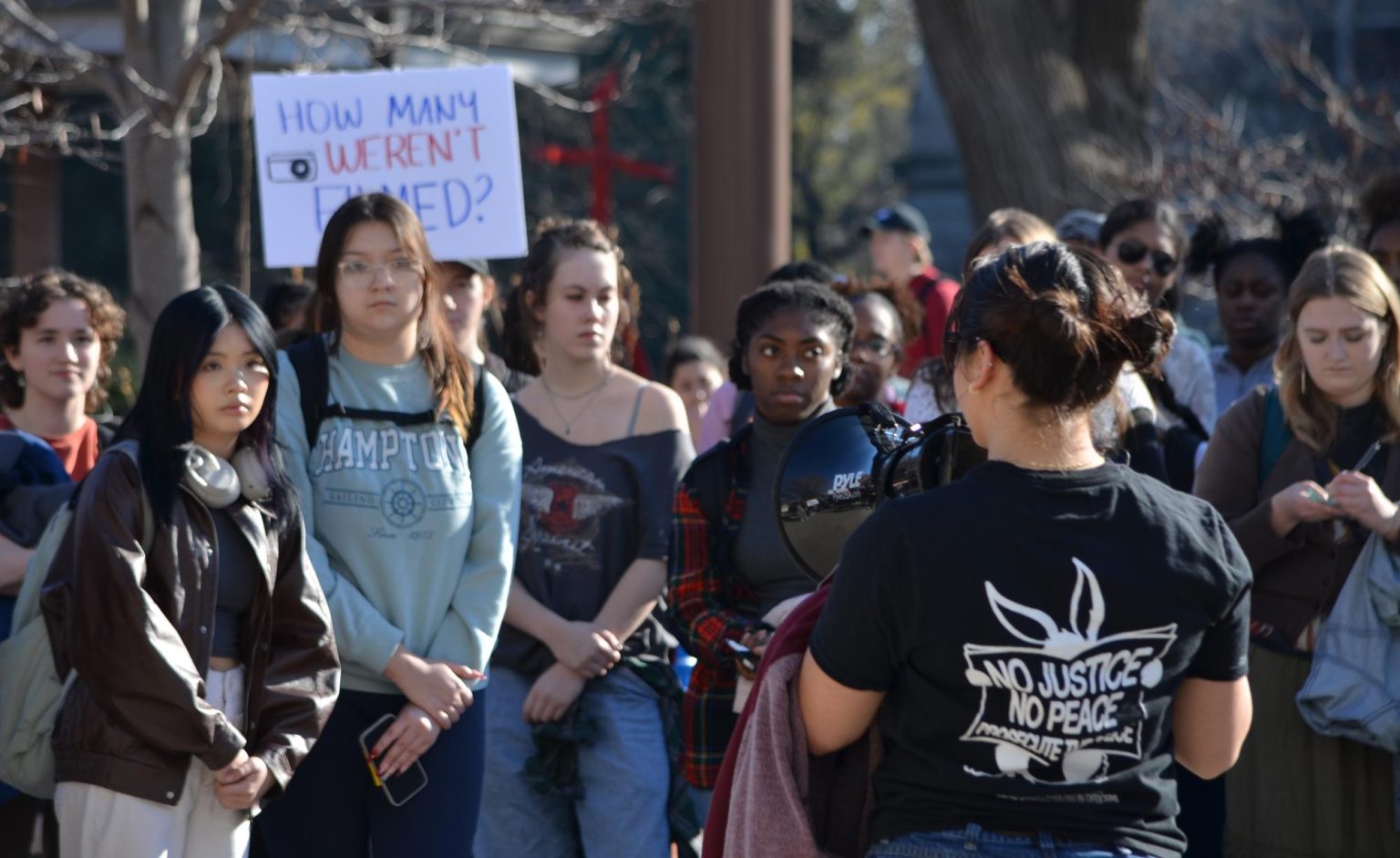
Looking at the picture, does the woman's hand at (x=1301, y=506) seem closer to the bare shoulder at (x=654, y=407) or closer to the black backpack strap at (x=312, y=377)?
the bare shoulder at (x=654, y=407)

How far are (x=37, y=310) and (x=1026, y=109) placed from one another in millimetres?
6925

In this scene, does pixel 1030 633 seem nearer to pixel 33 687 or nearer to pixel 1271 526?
pixel 1271 526

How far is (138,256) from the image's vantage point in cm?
624

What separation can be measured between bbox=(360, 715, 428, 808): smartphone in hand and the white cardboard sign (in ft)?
6.95

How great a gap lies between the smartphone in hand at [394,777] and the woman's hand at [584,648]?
63 cm

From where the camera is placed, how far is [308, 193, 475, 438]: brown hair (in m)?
4.11

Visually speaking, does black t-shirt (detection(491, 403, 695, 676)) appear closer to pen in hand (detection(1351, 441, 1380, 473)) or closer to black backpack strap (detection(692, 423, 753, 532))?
black backpack strap (detection(692, 423, 753, 532))

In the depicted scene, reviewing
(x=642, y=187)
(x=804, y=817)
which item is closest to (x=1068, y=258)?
(x=804, y=817)

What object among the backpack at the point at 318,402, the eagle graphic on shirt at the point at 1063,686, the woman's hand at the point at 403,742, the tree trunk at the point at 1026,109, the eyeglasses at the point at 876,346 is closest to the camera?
the eagle graphic on shirt at the point at 1063,686

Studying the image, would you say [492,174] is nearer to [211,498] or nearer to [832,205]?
[211,498]

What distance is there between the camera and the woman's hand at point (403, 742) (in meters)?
3.90

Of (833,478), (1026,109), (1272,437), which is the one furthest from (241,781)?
(1026,109)

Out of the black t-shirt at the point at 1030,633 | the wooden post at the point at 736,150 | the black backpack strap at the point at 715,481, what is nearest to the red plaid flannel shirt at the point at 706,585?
the black backpack strap at the point at 715,481

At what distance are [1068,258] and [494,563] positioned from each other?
1.99 m
